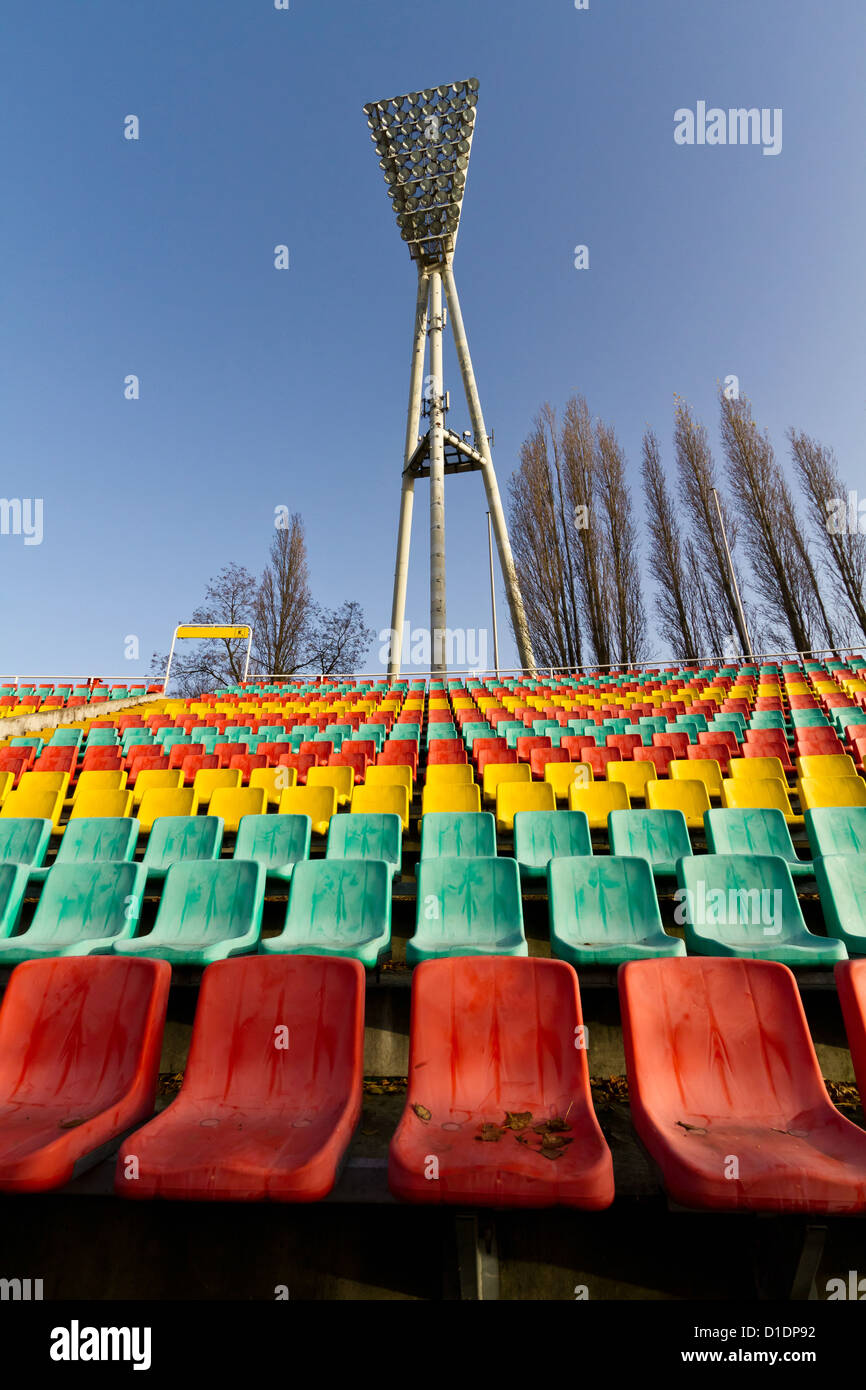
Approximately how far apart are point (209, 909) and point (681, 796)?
3821 mm

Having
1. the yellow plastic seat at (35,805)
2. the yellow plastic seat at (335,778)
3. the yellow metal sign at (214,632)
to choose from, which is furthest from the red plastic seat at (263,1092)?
the yellow metal sign at (214,632)

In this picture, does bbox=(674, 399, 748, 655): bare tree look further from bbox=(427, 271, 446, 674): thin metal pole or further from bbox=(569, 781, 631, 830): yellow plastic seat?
bbox=(569, 781, 631, 830): yellow plastic seat

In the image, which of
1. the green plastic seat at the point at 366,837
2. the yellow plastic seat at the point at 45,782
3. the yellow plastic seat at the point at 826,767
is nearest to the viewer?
the green plastic seat at the point at 366,837

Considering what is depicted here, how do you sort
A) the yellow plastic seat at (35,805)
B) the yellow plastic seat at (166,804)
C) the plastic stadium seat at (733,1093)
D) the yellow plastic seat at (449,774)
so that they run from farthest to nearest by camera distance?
the yellow plastic seat at (449,774), the yellow plastic seat at (35,805), the yellow plastic seat at (166,804), the plastic stadium seat at (733,1093)

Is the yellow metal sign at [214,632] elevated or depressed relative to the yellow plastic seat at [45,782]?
elevated

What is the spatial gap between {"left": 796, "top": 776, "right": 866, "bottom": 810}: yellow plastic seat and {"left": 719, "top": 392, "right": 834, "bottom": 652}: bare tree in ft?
70.7

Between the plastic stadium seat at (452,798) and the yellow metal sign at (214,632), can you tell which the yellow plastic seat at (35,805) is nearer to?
the plastic stadium seat at (452,798)

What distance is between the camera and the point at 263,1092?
2.34m

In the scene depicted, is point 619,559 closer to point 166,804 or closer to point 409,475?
point 409,475

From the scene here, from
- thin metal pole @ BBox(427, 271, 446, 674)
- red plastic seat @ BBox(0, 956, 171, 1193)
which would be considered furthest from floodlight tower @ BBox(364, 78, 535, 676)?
red plastic seat @ BBox(0, 956, 171, 1193)

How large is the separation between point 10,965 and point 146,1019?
1.59 meters

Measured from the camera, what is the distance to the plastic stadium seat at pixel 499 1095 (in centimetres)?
170

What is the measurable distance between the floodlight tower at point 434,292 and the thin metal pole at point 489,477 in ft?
0.13

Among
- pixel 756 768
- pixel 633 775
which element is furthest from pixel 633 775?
pixel 756 768
